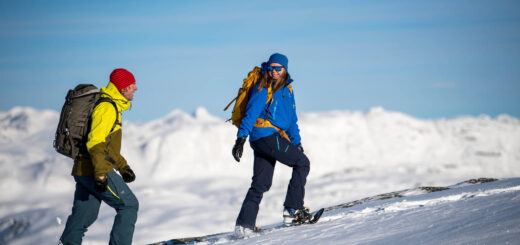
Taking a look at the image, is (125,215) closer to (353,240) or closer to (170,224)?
(353,240)

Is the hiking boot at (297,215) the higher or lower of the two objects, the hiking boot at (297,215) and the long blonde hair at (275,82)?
the lower

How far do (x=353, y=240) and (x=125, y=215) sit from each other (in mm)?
2700

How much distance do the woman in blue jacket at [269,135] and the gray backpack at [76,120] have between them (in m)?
1.84

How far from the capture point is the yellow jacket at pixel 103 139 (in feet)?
20.4

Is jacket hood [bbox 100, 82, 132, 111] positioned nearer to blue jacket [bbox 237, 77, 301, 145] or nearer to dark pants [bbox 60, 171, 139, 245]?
dark pants [bbox 60, 171, 139, 245]

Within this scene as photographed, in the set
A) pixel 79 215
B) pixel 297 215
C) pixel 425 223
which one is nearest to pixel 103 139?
pixel 79 215

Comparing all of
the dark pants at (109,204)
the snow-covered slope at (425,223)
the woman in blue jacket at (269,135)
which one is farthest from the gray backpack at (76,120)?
the snow-covered slope at (425,223)

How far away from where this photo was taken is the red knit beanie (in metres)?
6.69

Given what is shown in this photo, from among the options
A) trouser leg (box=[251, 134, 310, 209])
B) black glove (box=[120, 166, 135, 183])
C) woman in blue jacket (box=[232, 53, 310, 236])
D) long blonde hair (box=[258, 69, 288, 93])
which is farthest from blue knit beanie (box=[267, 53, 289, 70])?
black glove (box=[120, 166, 135, 183])

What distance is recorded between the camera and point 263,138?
24.6ft

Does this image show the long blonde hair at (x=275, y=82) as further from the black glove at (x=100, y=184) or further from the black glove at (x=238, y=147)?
the black glove at (x=100, y=184)

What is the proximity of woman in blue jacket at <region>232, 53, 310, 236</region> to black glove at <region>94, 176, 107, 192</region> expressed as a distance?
5.76 feet

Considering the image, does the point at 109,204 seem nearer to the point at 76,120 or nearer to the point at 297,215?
the point at 76,120

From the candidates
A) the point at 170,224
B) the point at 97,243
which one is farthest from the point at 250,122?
the point at 170,224
